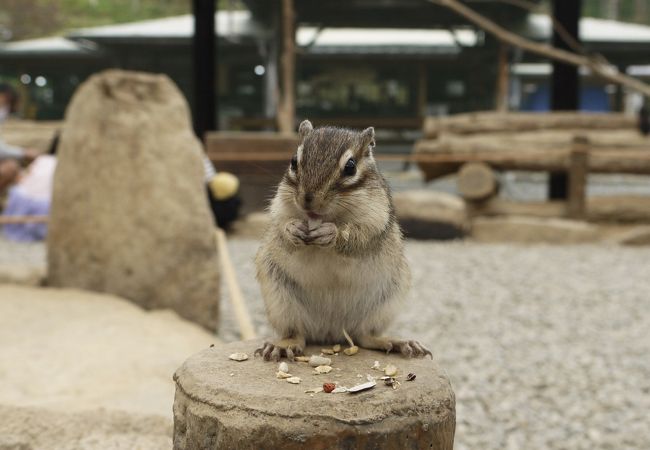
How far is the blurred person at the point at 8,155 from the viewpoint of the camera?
416 inches

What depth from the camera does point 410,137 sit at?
1728 centimetres

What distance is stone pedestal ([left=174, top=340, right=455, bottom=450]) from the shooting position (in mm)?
1793

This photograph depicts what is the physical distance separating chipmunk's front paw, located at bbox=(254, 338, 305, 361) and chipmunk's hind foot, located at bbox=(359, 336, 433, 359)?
0.71ft

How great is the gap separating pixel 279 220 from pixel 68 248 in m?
3.82

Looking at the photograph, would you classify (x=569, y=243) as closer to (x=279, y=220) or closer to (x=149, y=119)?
(x=149, y=119)

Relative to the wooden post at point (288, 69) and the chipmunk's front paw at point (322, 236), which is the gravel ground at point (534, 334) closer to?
the chipmunk's front paw at point (322, 236)

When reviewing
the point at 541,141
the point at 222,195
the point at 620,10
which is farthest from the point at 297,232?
the point at 620,10

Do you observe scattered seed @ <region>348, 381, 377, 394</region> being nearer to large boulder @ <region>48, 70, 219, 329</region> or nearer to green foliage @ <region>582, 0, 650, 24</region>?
large boulder @ <region>48, 70, 219, 329</region>

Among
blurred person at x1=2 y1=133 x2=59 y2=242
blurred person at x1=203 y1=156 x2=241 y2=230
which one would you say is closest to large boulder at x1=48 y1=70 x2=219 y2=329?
blurred person at x1=203 y1=156 x2=241 y2=230

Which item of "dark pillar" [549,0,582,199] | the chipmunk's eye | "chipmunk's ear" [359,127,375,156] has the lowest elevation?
the chipmunk's eye

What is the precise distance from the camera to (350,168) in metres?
1.92

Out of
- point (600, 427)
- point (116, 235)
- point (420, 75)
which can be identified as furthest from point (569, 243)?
point (420, 75)

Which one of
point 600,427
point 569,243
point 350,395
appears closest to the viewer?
point 350,395

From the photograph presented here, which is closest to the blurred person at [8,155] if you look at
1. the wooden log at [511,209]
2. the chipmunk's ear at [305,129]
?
the wooden log at [511,209]
